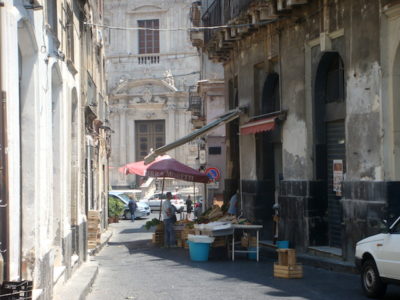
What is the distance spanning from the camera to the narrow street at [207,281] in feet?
42.0

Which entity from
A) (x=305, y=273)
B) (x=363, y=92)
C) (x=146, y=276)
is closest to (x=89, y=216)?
(x=146, y=276)

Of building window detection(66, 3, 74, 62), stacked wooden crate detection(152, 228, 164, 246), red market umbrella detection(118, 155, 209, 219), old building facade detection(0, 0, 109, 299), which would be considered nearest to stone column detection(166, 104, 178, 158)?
red market umbrella detection(118, 155, 209, 219)

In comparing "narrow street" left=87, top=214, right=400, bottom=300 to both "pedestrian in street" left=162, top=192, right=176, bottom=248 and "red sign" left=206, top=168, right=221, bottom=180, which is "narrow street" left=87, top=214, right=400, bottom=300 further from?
"red sign" left=206, top=168, right=221, bottom=180

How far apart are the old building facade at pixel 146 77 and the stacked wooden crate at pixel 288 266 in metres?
42.3

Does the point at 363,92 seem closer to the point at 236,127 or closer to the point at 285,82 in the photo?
the point at 285,82

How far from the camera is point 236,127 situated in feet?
86.2

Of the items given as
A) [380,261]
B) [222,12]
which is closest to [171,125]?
[222,12]

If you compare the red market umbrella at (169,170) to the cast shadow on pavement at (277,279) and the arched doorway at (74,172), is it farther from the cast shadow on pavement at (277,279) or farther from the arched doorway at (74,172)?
the arched doorway at (74,172)

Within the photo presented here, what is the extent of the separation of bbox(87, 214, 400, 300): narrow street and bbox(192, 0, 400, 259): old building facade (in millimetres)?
1487

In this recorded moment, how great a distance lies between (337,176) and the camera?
57.8 feet

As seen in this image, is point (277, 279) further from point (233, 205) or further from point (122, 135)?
point (122, 135)

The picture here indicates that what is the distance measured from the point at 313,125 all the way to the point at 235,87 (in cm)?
723

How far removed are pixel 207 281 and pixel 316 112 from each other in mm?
5509

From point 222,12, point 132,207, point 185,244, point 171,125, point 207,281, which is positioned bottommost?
point 207,281
